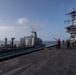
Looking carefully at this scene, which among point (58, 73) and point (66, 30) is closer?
point (58, 73)

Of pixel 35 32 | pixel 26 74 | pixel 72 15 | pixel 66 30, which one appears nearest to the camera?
pixel 26 74

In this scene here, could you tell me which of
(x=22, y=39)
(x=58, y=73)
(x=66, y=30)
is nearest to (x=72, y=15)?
(x=66, y=30)

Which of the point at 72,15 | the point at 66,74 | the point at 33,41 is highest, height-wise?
the point at 72,15

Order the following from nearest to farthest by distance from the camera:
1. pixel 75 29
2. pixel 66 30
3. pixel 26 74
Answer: pixel 26 74 < pixel 75 29 < pixel 66 30

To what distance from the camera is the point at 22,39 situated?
229ft

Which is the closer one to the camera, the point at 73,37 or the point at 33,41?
the point at 73,37

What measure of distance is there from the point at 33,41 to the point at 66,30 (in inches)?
607

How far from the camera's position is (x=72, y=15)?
61312 mm

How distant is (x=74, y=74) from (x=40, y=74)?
175 centimetres

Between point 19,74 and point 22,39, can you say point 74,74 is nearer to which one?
point 19,74

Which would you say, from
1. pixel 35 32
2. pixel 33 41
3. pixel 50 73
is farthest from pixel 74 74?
pixel 35 32

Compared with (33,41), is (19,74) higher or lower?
lower

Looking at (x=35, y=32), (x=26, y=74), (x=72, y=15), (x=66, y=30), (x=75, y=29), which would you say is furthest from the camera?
(x=35, y=32)

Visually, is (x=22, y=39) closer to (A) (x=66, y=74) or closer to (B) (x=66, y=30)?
(B) (x=66, y=30)
